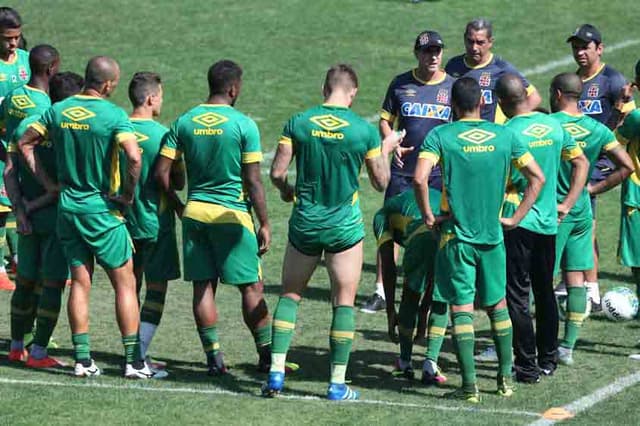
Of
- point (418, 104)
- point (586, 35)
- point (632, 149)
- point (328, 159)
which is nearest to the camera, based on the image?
point (328, 159)

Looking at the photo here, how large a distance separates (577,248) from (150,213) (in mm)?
3507

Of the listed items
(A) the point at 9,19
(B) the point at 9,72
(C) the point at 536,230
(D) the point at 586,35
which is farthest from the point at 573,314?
(B) the point at 9,72

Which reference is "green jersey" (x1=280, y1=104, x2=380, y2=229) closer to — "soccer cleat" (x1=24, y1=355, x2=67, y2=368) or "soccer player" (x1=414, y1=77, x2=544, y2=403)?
"soccer player" (x1=414, y1=77, x2=544, y2=403)

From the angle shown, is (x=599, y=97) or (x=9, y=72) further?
(x=9, y=72)

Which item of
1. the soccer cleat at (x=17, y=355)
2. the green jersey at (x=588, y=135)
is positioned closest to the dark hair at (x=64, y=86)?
the soccer cleat at (x=17, y=355)

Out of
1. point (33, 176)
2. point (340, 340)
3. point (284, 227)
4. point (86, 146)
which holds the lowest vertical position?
point (284, 227)

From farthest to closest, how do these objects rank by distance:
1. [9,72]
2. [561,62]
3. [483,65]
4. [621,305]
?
[561,62] → [9,72] → [483,65] → [621,305]

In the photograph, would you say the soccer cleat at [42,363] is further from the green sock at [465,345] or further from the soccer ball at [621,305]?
the soccer ball at [621,305]

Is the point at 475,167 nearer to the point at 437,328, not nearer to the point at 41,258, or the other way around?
the point at 437,328

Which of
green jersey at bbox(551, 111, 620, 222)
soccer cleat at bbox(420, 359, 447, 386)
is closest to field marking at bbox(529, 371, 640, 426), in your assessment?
soccer cleat at bbox(420, 359, 447, 386)

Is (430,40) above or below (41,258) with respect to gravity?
above

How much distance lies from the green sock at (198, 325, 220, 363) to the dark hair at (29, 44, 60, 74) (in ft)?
8.07

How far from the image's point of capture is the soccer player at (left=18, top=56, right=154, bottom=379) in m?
10.0

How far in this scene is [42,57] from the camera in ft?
36.1
